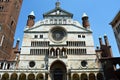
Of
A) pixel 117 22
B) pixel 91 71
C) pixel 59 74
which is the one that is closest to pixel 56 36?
pixel 59 74

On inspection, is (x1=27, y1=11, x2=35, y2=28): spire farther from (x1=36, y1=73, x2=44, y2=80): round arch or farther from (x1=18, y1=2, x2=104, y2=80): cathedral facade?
(x1=36, y1=73, x2=44, y2=80): round arch

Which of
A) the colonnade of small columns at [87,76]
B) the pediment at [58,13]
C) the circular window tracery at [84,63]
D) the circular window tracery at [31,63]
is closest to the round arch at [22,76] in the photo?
the circular window tracery at [31,63]

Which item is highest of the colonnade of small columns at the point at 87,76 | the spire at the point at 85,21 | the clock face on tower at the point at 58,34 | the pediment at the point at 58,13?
the pediment at the point at 58,13

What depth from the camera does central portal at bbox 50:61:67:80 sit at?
31.4 m

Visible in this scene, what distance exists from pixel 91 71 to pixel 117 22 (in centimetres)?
1251

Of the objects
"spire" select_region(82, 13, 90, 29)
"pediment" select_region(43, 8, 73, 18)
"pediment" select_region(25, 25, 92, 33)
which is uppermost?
"pediment" select_region(43, 8, 73, 18)

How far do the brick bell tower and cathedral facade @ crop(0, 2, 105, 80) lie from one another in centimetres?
726

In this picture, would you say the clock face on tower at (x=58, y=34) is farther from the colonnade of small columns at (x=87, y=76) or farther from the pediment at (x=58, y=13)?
the colonnade of small columns at (x=87, y=76)

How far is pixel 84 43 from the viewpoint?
114 feet

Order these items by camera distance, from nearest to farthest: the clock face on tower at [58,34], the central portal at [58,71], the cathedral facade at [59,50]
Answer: the cathedral facade at [59,50] < the central portal at [58,71] < the clock face on tower at [58,34]

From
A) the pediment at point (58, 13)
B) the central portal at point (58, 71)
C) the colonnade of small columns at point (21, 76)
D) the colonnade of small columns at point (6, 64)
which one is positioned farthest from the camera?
the pediment at point (58, 13)

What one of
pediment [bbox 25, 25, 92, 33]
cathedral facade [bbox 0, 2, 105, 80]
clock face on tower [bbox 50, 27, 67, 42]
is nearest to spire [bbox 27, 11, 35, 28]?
cathedral facade [bbox 0, 2, 105, 80]

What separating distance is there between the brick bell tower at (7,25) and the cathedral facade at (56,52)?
7.26 metres

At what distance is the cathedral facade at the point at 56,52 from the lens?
98.5 ft
